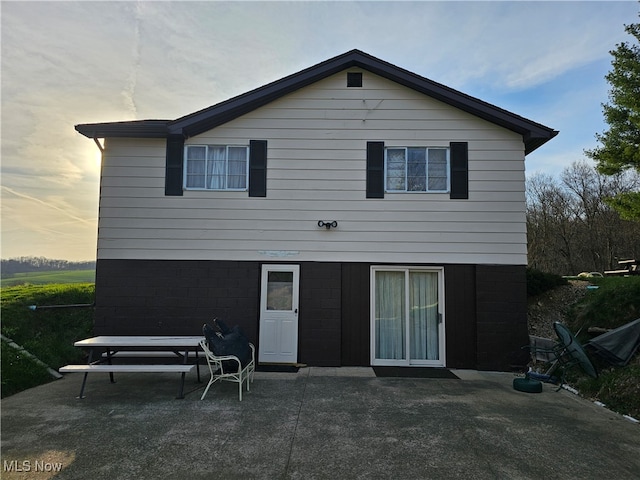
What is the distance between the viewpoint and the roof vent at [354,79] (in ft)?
25.7

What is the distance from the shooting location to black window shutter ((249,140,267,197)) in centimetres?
761

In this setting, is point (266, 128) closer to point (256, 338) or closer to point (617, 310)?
point (256, 338)

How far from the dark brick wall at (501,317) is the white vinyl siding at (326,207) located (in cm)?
32

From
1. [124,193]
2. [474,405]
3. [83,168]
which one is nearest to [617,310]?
[474,405]

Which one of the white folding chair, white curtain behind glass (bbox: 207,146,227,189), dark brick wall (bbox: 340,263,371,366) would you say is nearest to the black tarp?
dark brick wall (bbox: 340,263,371,366)

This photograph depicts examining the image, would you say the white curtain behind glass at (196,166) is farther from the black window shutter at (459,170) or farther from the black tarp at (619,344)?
the black tarp at (619,344)

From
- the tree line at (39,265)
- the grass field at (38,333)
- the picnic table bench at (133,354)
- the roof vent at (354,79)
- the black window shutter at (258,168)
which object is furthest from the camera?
the tree line at (39,265)

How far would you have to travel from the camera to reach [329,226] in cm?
752

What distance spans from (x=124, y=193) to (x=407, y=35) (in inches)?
265

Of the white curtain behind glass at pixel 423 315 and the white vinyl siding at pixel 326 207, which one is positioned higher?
the white vinyl siding at pixel 326 207

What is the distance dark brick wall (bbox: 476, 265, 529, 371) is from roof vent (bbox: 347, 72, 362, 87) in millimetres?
4478

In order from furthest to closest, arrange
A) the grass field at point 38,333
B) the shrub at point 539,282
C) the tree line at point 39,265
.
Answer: the tree line at point 39,265 < the shrub at point 539,282 < the grass field at point 38,333

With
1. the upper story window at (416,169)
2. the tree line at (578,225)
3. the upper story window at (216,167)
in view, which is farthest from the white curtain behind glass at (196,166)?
the tree line at (578,225)

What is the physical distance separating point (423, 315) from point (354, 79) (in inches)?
199
